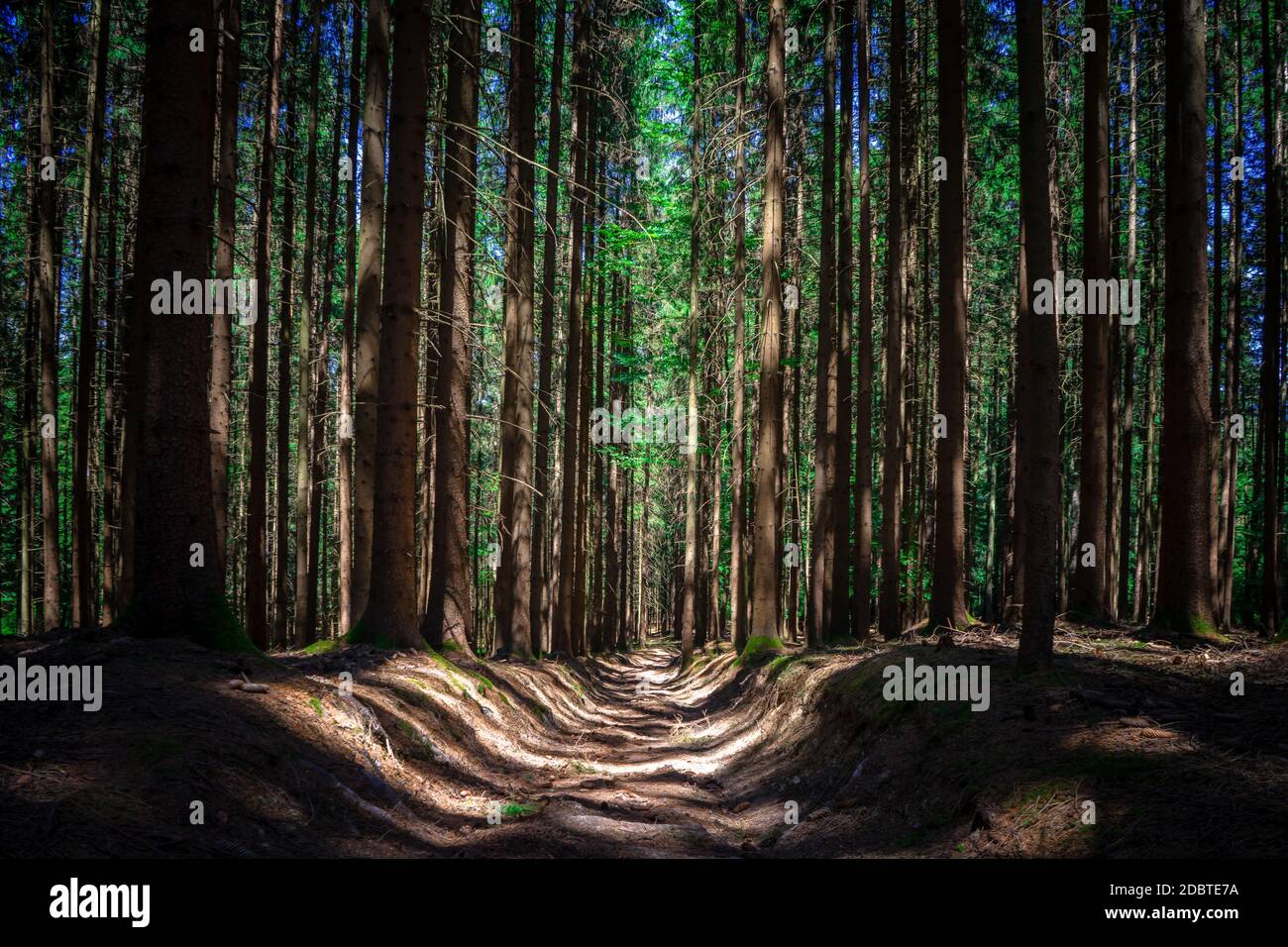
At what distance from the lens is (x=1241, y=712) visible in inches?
229

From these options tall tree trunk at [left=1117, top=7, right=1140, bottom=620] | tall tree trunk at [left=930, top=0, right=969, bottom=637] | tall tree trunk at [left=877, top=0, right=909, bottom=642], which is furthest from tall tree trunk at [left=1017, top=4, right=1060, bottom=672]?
tall tree trunk at [left=1117, top=7, right=1140, bottom=620]

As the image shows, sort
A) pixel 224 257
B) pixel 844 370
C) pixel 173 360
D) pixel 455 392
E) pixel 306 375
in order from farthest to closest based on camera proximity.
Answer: pixel 306 375
pixel 844 370
pixel 224 257
pixel 455 392
pixel 173 360

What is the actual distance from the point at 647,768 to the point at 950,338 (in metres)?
8.08

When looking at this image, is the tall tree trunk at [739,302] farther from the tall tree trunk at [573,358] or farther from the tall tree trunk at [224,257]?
the tall tree trunk at [224,257]

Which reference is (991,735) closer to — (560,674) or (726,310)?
(560,674)

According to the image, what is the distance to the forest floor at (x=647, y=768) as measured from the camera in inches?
166

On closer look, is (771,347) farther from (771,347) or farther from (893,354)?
(893,354)

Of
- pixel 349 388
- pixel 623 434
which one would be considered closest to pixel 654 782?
pixel 349 388

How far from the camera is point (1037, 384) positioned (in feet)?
23.8

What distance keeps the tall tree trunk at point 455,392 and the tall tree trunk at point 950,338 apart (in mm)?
7350

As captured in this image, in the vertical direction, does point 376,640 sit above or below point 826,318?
below

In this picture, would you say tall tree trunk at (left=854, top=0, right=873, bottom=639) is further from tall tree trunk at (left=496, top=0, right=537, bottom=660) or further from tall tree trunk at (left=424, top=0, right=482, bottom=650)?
tall tree trunk at (left=424, top=0, right=482, bottom=650)
